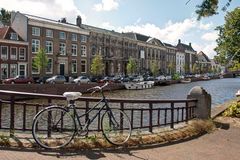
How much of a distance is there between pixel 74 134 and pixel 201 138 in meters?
3.44

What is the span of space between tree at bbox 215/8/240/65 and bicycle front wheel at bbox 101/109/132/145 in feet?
98.1

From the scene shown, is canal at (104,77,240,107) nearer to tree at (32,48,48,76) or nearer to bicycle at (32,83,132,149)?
tree at (32,48,48,76)

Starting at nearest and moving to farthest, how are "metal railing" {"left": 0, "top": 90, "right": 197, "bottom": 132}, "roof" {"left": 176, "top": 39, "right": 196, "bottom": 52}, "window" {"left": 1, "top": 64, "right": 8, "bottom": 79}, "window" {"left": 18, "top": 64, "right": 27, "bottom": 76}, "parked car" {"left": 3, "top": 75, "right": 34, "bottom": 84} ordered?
"metal railing" {"left": 0, "top": 90, "right": 197, "bottom": 132} < "parked car" {"left": 3, "top": 75, "right": 34, "bottom": 84} < "window" {"left": 1, "top": 64, "right": 8, "bottom": 79} < "window" {"left": 18, "top": 64, "right": 27, "bottom": 76} < "roof" {"left": 176, "top": 39, "right": 196, "bottom": 52}

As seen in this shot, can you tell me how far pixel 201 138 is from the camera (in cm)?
885

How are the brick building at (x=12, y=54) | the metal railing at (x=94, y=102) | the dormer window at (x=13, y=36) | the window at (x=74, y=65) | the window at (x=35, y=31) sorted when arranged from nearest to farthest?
the metal railing at (x=94, y=102) < the brick building at (x=12, y=54) < the dormer window at (x=13, y=36) < the window at (x=35, y=31) < the window at (x=74, y=65)

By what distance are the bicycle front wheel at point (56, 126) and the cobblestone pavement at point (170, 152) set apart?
405 millimetres

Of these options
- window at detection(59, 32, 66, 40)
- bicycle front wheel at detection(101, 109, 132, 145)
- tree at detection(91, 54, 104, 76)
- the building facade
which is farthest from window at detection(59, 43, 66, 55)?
bicycle front wheel at detection(101, 109, 132, 145)

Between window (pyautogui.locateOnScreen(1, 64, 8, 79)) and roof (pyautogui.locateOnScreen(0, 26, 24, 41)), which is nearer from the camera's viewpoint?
window (pyautogui.locateOnScreen(1, 64, 8, 79))

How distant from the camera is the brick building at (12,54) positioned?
2093 inches

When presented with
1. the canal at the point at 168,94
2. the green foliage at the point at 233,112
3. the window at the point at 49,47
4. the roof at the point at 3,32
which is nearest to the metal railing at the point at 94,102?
the green foliage at the point at 233,112

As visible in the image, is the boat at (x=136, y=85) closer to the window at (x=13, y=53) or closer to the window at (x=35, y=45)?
the window at (x=35, y=45)

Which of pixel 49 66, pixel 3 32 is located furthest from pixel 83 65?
pixel 3 32

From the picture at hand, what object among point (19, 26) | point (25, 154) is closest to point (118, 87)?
point (19, 26)

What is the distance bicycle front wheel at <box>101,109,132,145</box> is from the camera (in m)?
7.41
